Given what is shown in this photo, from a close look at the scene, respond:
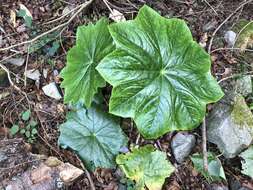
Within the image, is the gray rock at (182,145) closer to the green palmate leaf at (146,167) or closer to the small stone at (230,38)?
the green palmate leaf at (146,167)

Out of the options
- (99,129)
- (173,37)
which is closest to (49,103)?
(99,129)

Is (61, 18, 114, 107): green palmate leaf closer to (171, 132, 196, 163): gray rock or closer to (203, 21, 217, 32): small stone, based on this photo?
(171, 132, 196, 163): gray rock

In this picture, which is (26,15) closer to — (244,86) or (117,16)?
(117,16)

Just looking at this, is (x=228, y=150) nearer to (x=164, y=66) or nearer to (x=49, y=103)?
(x=164, y=66)

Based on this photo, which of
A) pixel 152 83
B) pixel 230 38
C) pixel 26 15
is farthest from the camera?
pixel 26 15

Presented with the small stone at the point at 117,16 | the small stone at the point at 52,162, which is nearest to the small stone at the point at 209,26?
the small stone at the point at 117,16

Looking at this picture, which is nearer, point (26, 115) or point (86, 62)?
point (86, 62)

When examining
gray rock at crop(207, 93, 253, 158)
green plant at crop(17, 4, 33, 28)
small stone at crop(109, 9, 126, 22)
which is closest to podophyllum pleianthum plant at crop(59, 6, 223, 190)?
gray rock at crop(207, 93, 253, 158)

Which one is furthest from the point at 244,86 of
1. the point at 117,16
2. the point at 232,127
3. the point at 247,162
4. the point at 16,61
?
the point at 16,61
